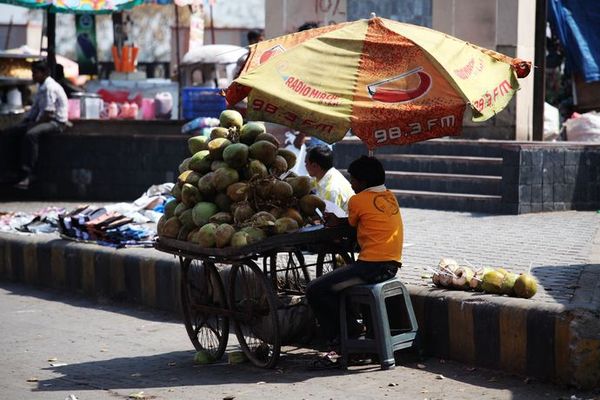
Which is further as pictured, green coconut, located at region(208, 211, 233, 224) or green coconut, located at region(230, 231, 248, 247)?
green coconut, located at region(208, 211, 233, 224)

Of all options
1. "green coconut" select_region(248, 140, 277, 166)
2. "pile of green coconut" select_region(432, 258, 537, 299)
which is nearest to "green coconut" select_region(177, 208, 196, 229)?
"green coconut" select_region(248, 140, 277, 166)

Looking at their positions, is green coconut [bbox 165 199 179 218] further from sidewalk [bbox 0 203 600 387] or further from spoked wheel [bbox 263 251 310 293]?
sidewalk [bbox 0 203 600 387]

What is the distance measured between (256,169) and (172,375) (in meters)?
1.52

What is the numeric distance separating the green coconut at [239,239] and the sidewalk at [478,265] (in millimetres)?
1338

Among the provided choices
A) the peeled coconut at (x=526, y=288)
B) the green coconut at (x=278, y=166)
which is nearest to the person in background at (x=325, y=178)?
the green coconut at (x=278, y=166)

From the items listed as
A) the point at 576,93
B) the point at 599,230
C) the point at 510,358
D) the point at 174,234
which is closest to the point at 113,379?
the point at 174,234

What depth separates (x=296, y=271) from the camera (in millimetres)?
7973

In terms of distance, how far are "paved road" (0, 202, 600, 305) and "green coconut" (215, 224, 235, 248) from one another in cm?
156

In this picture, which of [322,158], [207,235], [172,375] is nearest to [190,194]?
[207,235]

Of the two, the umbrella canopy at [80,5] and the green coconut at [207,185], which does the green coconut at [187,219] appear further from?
the umbrella canopy at [80,5]

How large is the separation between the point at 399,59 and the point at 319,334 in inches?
84.2

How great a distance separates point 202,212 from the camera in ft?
24.1

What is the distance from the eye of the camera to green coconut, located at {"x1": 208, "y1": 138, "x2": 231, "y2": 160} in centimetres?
758

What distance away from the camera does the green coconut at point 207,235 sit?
7.10 m
